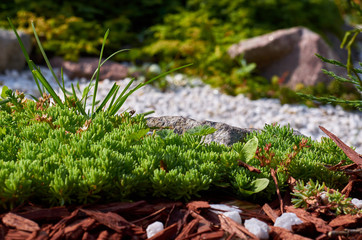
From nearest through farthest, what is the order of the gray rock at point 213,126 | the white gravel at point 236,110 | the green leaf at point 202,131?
the green leaf at point 202,131, the gray rock at point 213,126, the white gravel at point 236,110

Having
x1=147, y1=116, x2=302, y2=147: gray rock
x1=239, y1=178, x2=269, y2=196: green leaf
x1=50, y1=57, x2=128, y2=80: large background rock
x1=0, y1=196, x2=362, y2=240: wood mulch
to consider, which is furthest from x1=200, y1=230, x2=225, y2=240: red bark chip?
x1=50, y1=57, x2=128, y2=80: large background rock

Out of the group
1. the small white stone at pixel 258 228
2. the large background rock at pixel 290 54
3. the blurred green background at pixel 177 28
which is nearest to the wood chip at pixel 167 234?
the small white stone at pixel 258 228

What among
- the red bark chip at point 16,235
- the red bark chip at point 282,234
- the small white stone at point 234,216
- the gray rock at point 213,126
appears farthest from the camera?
the gray rock at point 213,126

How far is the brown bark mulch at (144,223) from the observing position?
5.30 ft

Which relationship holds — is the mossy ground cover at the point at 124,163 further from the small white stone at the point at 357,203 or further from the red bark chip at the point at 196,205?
the small white stone at the point at 357,203

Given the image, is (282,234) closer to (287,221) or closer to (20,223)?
(287,221)

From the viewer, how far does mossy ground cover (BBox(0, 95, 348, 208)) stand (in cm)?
175

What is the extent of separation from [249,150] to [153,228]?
766mm

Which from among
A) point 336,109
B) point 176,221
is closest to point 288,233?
point 176,221

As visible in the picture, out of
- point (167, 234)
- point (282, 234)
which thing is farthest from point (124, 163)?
point (282, 234)

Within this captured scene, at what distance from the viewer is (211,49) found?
7.14 meters

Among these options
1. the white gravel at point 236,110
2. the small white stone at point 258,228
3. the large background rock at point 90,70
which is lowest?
the white gravel at point 236,110

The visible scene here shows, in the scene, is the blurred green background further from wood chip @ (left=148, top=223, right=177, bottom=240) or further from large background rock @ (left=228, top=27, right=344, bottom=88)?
wood chip @ (left=148, top=223, right=177, bottom=240)

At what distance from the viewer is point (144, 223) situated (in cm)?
174
